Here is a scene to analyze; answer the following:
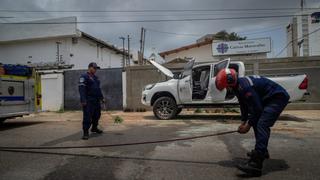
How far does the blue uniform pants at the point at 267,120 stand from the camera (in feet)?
17.1

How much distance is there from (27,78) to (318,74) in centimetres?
1196

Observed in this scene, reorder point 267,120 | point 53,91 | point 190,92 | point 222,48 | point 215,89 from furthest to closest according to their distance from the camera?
point 222,48 < point 53,91 < point 190,92 < point 215,89 < point 267,120

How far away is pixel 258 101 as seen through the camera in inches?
212

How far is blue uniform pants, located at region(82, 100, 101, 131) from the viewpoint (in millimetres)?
8616

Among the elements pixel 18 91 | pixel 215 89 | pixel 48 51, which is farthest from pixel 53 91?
pixel 215 89

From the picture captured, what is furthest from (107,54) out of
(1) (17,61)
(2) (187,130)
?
(2) (187,130)

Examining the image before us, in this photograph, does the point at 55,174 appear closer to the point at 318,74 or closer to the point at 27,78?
the point at 27,78

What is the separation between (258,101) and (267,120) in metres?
0.30

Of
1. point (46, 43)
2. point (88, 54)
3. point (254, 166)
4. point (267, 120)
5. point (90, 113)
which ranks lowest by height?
point (254, 166)

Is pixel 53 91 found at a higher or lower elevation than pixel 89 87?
lower

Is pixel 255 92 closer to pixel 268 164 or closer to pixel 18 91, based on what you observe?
pixel 268 164

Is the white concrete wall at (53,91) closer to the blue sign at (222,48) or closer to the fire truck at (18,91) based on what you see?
the fire truck at (18,91)

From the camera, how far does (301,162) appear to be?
582 cm

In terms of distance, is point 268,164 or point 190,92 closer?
point 268,164
